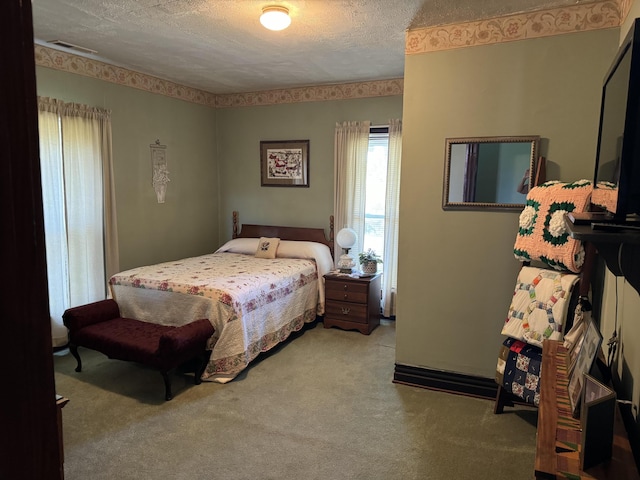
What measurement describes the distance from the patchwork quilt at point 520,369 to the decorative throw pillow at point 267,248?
110 inches

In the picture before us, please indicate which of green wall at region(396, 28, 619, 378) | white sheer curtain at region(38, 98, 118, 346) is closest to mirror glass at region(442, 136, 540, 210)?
green wall at region(396, 28, 619, 378)

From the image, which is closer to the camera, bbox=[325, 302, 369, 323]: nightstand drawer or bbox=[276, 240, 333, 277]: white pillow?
bbox=[325, 302, 369, 323]: nightstand drawer

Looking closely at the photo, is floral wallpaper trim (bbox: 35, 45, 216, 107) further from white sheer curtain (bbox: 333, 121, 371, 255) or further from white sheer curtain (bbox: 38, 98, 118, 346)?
white sheer curtain (bbox: 333, 121, 371, 255)

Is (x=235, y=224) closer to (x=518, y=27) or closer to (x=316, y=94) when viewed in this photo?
(x=316, y=94)

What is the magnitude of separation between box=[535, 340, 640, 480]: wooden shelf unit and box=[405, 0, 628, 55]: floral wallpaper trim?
2.14m

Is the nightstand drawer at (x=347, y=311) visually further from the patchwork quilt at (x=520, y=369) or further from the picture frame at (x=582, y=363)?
the picture frame at (x=582, y=363)

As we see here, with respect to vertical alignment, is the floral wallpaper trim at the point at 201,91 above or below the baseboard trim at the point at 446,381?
above

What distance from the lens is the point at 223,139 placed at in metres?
5.66

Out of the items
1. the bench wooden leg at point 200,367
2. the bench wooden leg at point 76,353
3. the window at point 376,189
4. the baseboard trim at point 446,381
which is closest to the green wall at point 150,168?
the bench wooden leg at point 76,353

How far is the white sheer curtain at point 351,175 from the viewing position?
4875 mm

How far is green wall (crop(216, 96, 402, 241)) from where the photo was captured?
495cm

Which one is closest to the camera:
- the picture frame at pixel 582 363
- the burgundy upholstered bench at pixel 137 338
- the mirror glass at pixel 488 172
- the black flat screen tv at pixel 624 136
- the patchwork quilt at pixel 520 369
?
the black flat screen tv at pixel 624 136

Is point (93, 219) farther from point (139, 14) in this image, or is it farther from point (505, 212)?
point (505, 212)

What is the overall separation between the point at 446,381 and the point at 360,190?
2.42m
